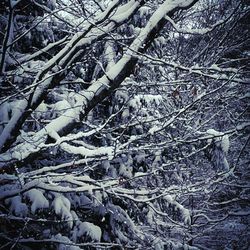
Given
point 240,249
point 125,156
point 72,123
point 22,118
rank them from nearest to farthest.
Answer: point 22,118
point 72,123
point 125,156
point 240,249

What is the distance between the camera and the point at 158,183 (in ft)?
21.2

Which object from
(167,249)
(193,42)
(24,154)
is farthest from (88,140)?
(193,42)

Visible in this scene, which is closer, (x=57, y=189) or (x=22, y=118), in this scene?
(x=22, y=118)

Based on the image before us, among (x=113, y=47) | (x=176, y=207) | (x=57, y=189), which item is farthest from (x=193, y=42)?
(x=57, y=189)

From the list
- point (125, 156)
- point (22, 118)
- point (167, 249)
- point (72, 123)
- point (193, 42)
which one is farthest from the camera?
point (193, 42)

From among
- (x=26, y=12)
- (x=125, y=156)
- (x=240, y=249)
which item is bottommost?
(x=240, y=249)

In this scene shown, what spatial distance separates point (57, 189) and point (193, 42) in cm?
663

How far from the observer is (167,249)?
4547 millimetres

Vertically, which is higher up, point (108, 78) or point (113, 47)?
point (113, 47)

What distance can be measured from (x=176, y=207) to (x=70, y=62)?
3728 millimetres

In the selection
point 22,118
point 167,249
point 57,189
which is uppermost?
point 22,118

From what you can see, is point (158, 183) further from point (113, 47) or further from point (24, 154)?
point (24, 154)

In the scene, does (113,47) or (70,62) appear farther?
(113,47)

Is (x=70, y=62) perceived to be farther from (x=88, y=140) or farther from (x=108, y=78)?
(x=88, y=140)
